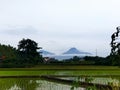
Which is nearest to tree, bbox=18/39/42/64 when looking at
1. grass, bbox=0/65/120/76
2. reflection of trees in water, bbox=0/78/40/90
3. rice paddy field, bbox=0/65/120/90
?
grass, bbox=0/65/120/76

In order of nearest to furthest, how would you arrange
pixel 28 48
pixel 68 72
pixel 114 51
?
pixel 114 51 → pixel 68 72 → pixel 28 48

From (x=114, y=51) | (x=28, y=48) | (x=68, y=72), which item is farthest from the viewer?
(x=28, y=48)

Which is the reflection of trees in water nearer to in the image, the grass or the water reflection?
the water reflection

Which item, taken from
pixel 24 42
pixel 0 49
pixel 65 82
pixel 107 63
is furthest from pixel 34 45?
pixel 65 82

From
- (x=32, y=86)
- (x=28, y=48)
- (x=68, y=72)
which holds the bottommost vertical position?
(x=32, y=86)

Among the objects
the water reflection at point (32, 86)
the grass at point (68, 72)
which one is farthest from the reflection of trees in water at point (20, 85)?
the grass at point (68, 72)

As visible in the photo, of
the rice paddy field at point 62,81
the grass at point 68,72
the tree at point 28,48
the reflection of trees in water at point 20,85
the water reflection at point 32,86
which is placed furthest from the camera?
the tree at point 28,48

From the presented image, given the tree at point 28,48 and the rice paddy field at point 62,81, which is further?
the tree at point 28,48

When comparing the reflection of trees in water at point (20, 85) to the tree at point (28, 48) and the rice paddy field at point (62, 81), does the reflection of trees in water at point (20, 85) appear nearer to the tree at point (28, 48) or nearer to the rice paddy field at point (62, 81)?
the rice paddy field at point (62, 81)

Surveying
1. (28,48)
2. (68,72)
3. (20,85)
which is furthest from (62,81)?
(28,48)

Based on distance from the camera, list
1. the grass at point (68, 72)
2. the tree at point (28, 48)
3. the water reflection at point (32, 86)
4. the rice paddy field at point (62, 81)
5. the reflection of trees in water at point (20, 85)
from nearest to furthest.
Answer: the rice paddy field at point (62, 81) < the water reflection at point (32, 86) < the reflection of trees in water at point (20, 85) < the grass at point (68, 72) < the tree at point (28, 48)

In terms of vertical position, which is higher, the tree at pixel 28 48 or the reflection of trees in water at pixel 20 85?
the tree at pixel 28 48

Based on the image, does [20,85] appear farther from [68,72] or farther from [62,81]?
[68,72]

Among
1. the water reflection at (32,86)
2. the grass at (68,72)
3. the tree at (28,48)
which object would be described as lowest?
the water reflection at (32,86)
